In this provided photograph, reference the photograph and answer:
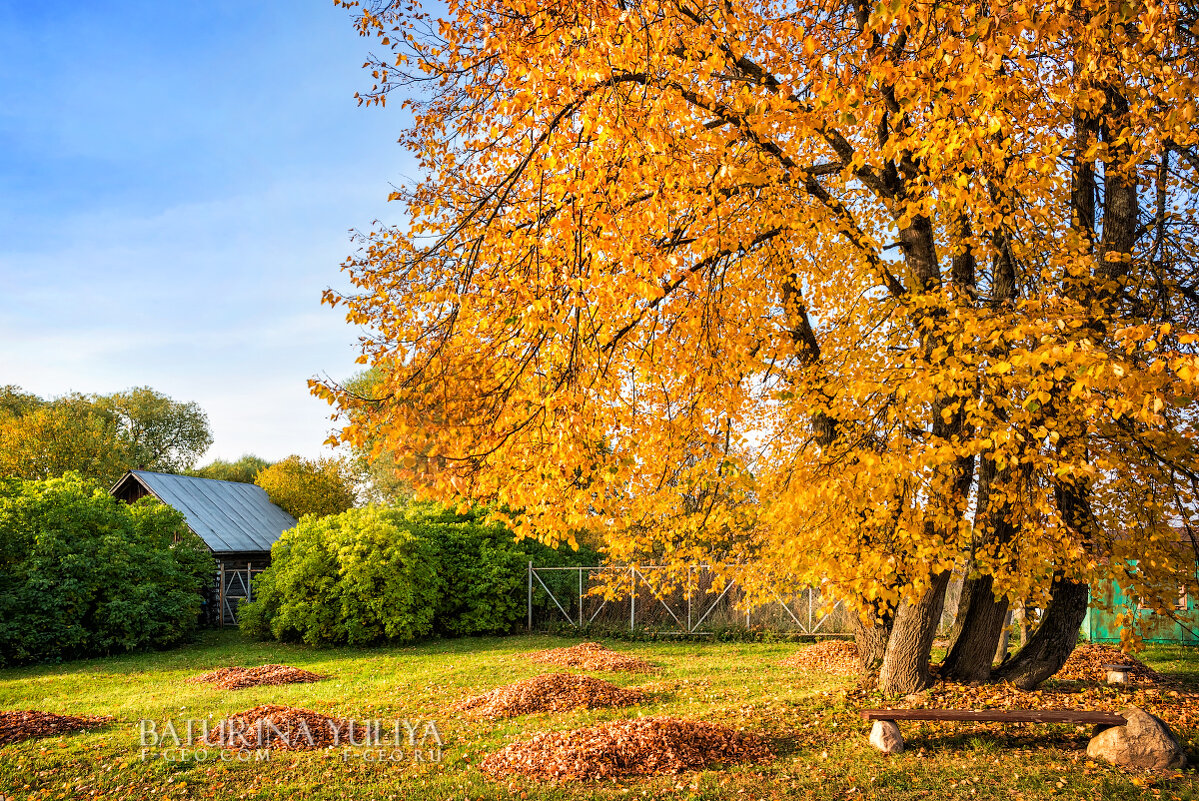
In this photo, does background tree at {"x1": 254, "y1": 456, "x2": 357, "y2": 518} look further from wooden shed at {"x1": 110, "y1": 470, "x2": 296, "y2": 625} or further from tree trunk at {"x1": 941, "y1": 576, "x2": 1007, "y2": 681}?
tree trunk at {"x1": 941, "y1": 576, "x2": 1007, "y2": 681}

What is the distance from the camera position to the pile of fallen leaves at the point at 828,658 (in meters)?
11.7

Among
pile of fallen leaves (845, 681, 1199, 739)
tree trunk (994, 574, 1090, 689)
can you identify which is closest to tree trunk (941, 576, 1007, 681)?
pile of fallen leaves (845, 681, 1199, 739)

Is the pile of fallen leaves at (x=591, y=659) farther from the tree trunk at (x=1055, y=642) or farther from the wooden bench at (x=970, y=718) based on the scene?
the wooden bench at (x=970, y=718)

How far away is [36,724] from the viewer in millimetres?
7910

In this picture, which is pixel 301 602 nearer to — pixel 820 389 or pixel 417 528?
pixel 417 528

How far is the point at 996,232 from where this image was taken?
7766 millimetres

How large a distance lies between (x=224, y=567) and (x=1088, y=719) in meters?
22.0

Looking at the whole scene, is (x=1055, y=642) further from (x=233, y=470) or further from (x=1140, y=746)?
(x=233, y=470)

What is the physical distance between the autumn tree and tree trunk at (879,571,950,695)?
0.11 ft

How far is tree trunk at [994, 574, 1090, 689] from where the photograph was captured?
28.6ft

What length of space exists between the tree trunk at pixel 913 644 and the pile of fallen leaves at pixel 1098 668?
2.58 m

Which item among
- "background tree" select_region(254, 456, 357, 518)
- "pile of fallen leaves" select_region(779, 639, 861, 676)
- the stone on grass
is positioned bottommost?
"pile of fallen leaves" select_region(779, 639, 861, 676)

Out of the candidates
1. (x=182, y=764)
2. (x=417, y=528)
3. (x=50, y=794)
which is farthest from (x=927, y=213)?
(x=417, y=528)

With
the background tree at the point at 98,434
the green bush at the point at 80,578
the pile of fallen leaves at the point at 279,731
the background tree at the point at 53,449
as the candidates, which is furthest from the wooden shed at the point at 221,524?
the pile of fallen leaves at the point at 279,731
